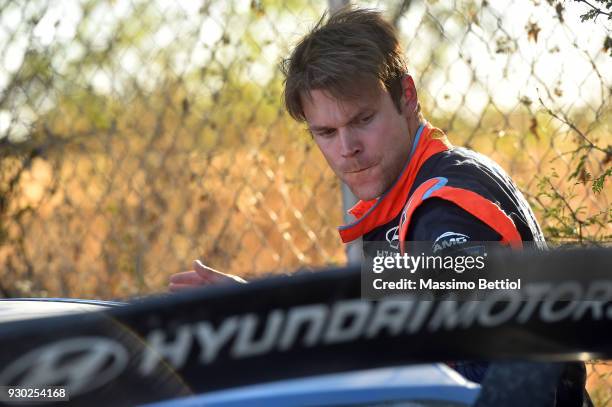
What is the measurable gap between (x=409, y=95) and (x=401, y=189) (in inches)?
13.2

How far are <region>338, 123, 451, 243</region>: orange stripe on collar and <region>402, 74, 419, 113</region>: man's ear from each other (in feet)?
0.41

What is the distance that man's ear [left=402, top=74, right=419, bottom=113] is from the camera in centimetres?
248

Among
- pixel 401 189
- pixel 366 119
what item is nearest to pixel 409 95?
pixel 366 119

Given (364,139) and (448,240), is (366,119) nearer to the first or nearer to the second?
(364,139)

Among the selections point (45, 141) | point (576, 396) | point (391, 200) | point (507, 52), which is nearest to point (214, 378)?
point (576, 396)

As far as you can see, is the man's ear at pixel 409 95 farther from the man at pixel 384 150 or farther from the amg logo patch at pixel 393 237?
the amg logo patch at pixel 393 237

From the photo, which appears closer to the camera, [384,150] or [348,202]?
[384,150]

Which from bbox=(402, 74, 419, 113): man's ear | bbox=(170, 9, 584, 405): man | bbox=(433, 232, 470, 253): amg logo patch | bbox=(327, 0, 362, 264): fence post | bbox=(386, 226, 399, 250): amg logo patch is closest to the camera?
bbox=(433, 232, 470, 253): amg logo patch

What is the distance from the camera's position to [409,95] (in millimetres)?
2502

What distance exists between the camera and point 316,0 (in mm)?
4145

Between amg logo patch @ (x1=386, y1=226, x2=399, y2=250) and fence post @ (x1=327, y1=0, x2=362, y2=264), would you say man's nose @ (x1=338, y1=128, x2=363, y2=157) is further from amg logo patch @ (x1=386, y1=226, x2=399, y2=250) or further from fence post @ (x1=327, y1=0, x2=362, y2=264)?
fence post @ (x1=327, y1=0, x2=362, y2=264)

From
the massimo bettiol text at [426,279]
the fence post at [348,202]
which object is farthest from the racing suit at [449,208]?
the fence post at [348,202]

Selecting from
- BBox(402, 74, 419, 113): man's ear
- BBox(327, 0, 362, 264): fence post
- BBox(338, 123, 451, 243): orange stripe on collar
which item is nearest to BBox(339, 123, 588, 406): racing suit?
BBox(338, 123, 451, 243): orange stripe on collar

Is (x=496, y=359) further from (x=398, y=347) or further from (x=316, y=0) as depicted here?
(x=316, y=0)
